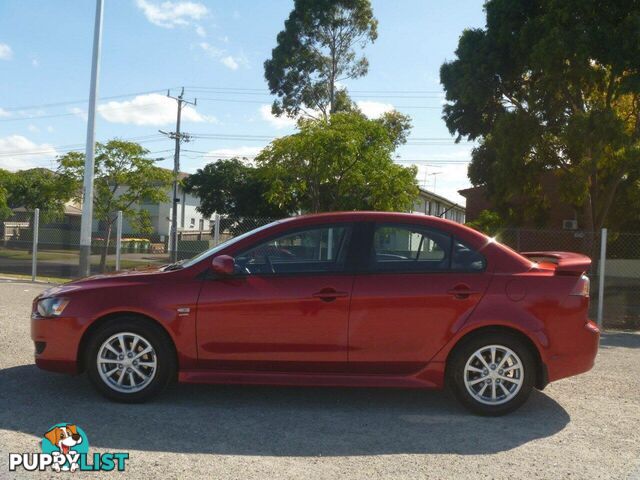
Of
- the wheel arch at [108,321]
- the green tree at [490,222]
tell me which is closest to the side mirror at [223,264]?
the wheel arch at [108,321]

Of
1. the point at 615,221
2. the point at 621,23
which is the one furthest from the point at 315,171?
the point at 615,221

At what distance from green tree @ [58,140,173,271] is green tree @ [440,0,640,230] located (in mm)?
12116

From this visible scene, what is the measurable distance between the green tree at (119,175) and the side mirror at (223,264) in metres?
20.1

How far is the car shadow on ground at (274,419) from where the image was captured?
13.9 ft

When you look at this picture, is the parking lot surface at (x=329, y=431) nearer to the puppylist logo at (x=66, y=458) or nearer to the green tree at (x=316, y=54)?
the puppylist logo at (x=66, y=458)

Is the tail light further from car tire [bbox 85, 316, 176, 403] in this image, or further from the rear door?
car tire [bbox 85, 316, 176, 403]

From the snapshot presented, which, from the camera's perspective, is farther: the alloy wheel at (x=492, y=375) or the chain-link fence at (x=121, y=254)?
the chain-link fence at (x=121, y=254)

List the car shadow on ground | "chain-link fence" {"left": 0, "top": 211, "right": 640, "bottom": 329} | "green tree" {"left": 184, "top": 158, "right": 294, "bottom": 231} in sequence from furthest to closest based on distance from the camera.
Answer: "green tree" {"left": 184, "top": 158, "right": 294, "bottom": 231}
"chain-link fence" {"left": 0, "top": 211, "right": 640, "bottom": 329}
the car shadow on ground

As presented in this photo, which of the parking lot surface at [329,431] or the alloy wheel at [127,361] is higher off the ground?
the alloy wheel at [127,361]

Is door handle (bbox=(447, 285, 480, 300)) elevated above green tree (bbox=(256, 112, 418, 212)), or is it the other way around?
green tree (bbox=(256, 112, 418, 212))


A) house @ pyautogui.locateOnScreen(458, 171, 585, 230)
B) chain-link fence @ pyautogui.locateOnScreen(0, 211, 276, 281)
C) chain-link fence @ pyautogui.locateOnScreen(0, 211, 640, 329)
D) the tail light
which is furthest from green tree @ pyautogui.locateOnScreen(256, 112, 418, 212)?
the tail light

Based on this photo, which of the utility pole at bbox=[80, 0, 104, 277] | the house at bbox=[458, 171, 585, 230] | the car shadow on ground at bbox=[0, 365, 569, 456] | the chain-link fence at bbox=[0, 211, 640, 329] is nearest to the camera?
the car shadow on ground at bbox=[0, 365, 569, 456]

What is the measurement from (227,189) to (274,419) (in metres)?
38.6

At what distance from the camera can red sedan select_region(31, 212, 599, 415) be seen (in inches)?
194
